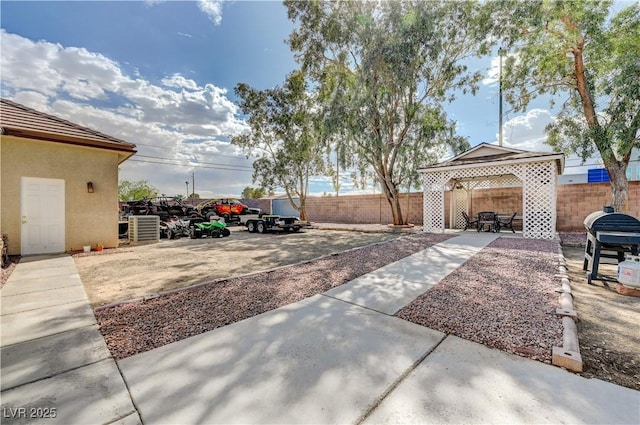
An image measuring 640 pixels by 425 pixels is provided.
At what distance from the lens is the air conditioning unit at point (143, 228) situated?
10430 mm

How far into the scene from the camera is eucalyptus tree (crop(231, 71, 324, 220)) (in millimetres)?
16406

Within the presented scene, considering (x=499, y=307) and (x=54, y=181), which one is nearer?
(x=499, y=307)

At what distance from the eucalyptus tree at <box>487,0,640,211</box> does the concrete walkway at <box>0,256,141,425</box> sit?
14465mm

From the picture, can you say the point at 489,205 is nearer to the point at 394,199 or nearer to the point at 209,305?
the point at 394,199

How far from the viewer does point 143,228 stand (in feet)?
34.6

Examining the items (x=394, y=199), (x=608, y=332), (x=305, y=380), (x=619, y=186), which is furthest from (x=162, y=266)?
(x=619, y=186)

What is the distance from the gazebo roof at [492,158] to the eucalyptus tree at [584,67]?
1.68 meters

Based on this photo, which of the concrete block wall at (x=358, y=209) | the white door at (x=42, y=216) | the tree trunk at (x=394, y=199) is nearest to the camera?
the white door at (x=42, y=216)

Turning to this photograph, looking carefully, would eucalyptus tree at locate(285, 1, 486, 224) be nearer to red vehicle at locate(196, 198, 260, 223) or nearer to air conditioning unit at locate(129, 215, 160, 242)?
red vehicle at locate(196, 198, 260, 223)

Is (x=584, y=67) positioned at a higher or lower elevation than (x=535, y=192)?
higher

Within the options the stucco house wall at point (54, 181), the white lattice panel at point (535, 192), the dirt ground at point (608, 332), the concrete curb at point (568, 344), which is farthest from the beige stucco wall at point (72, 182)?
the white lattice panel at point (535, 192)

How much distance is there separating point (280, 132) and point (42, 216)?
1197 centimetres

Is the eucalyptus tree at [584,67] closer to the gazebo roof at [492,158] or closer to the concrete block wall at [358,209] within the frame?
the gazebo roof at [492,158]

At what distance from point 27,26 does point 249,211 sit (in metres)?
13.5
